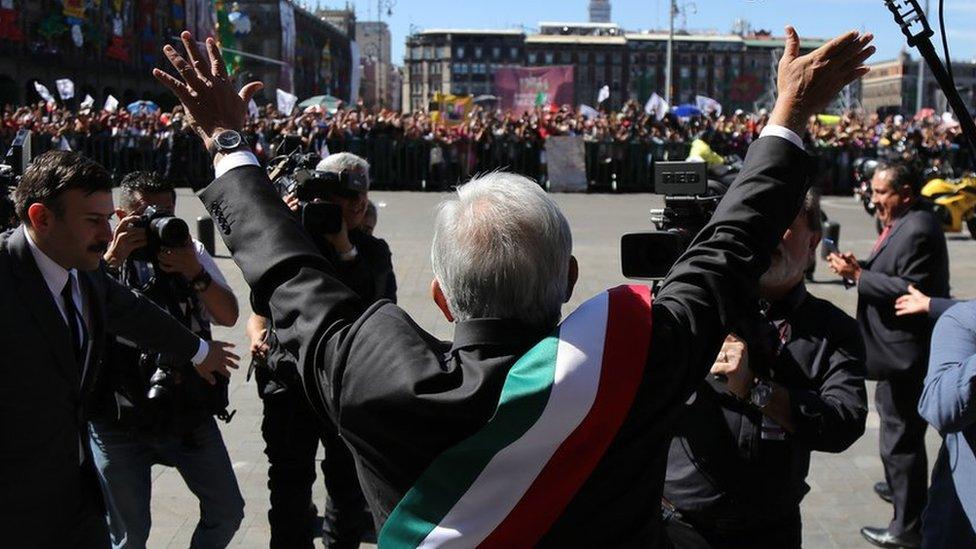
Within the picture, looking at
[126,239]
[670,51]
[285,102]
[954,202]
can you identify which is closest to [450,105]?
[670,51]

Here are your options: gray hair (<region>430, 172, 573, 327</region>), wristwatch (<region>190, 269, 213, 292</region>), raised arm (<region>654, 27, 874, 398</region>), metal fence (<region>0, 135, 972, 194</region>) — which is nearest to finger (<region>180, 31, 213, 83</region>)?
gray hair (<region>430, 172, 573, 327</region>)

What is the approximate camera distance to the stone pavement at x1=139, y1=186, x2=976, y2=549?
197 inches

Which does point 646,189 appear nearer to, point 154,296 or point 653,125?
point 653,125

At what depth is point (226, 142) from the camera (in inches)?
76.8

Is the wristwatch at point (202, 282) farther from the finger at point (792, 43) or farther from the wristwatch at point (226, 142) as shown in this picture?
the finger at point (792, 43)

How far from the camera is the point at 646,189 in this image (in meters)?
24.9

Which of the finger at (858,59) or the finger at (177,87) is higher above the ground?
the finger at (858,59)

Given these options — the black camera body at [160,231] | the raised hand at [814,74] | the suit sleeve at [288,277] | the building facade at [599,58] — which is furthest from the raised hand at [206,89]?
the building facade at [599,58]

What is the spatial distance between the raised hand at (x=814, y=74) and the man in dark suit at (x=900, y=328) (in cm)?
307

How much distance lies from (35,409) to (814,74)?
226 centimetres

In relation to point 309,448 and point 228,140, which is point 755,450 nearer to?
point 228,140

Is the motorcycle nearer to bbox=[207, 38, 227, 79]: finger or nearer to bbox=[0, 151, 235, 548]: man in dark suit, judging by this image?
bbox=[0, 151, 235, 548]: man in dark suit

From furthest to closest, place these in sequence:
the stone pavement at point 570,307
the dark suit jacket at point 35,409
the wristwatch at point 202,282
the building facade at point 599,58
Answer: the building facade at point 599,58 → the stone pavement at point 570,307 → the wristwatch at point 202,282 → the dark suit jacket at point 35,409

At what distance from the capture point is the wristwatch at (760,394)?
2.63 m
